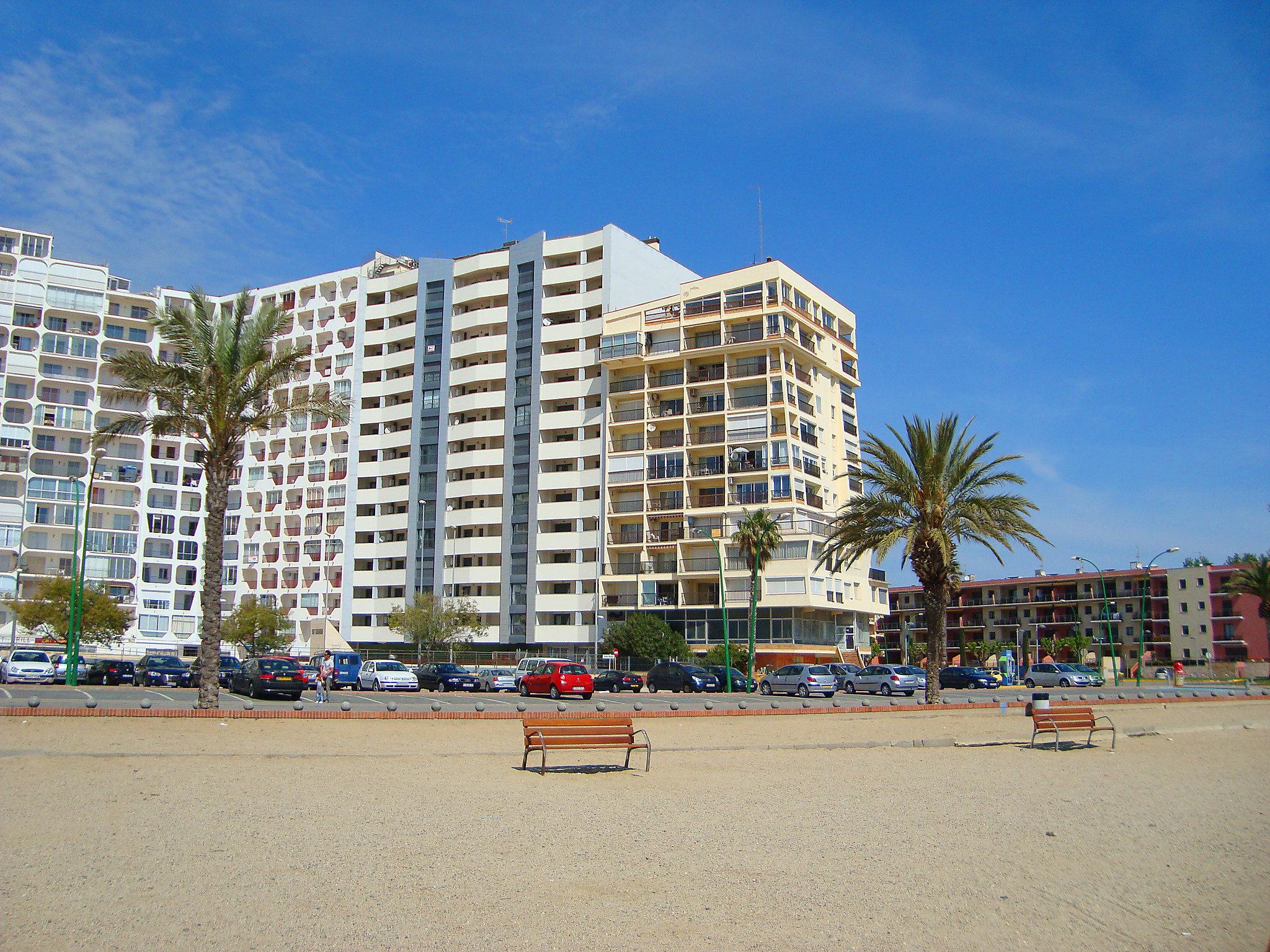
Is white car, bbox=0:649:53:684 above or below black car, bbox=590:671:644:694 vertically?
above

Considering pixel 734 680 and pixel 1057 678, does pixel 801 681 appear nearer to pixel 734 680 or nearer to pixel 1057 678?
pixel 734 680

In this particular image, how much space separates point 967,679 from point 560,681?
25.4 metres

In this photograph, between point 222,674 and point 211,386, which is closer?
point 211,386

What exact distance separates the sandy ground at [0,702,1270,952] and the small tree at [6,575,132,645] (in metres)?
61.9

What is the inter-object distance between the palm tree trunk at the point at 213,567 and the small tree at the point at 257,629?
58543mm

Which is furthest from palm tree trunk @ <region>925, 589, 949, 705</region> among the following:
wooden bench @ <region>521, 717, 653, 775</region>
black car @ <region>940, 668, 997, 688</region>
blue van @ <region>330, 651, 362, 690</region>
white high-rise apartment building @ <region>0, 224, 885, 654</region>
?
white high-rise apartment building @ <region>0, 224, 885, 654</region>

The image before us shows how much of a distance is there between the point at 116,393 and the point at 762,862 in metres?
27.1

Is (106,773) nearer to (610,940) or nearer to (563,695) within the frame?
(610,940)

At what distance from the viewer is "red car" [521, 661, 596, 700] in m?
43.6

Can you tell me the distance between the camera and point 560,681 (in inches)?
1720

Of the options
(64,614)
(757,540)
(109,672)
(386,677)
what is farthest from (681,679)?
(64,614)

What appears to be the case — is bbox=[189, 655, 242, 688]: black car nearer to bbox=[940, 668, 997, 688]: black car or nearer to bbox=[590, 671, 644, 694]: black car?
bbox=[590, 671, 644, 694]: black car

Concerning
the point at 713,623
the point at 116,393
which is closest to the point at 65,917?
the point at 116,393

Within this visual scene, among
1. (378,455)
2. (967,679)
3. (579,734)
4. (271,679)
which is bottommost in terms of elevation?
(967,679)
